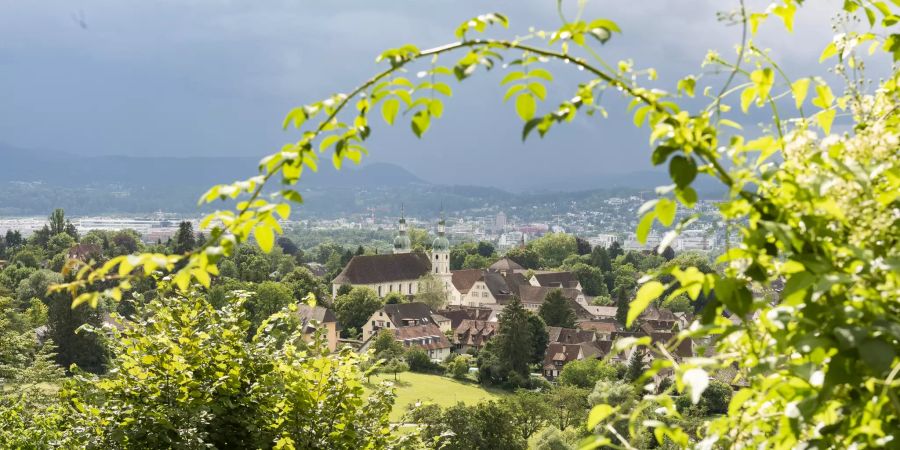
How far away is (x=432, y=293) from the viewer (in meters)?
63.4

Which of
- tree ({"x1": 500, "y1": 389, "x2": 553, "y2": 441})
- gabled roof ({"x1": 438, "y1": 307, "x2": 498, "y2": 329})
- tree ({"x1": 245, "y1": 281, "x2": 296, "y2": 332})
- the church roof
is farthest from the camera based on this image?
the church roof

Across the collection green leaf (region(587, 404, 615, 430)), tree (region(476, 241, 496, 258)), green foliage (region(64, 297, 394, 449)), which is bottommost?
tree (region(476, 241, 496, 258))

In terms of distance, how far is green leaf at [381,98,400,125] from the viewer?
1.46m

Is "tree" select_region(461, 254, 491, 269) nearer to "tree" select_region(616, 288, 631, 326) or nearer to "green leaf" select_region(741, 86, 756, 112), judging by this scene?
"tree" select_region(616, 288, 631, 326)

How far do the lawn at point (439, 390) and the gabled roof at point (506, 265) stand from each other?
33.4 meters

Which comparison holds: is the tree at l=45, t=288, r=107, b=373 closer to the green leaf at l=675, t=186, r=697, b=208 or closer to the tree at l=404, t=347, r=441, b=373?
the tree at l=404, t=347, r=441, b=373

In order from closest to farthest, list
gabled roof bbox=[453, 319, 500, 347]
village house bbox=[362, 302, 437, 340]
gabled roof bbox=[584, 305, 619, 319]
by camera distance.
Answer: village house bbox=[362, 302, 437, 340], gabled roof bbox=[453, 319, 500, 347], gabled roof bbox=[584, 305, 619, 319]

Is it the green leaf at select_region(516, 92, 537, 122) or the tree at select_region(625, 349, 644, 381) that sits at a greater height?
the green leaf at select_region(516, 92, 537, 122)

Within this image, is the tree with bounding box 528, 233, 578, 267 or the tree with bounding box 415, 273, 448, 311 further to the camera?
the tree with bounding box 528, 233, 578, 267

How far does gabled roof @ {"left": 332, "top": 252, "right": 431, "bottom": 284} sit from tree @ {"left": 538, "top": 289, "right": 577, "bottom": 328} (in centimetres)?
1721

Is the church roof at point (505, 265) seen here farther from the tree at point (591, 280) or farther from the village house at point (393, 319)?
the village house at point (393, 319)

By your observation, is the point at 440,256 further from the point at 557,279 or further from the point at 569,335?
the point at 569,335

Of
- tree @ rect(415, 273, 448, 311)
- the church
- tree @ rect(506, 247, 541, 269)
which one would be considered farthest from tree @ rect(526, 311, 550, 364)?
tree @ rect(506, 247, 541, 269)

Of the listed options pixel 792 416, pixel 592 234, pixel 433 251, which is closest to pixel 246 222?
pixel 792 416
